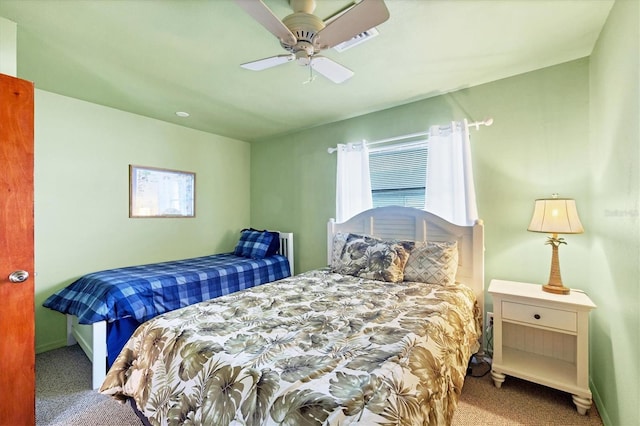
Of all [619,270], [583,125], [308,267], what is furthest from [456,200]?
[308,267]

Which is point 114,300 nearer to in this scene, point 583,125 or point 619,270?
point 619,270

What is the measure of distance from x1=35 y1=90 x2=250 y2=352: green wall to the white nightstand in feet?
12.1

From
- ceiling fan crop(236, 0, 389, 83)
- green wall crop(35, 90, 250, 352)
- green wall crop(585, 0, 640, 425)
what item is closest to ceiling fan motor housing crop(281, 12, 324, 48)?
ceiling fan crop(236, 0, 389, 83)

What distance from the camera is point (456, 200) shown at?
266cm

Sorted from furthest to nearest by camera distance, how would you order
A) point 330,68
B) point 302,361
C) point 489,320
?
point 489,320 → point 330,68 → point 302,361

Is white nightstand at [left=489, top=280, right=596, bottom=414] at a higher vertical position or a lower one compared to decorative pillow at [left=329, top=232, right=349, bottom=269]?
lower

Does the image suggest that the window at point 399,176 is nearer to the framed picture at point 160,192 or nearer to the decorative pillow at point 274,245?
the decorative pillow at point 274,245

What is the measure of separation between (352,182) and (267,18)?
2.19 m

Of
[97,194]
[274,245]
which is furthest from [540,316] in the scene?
[97,194]

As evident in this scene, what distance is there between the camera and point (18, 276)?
1679mm

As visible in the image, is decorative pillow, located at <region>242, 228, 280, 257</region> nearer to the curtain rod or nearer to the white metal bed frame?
the curtain rod

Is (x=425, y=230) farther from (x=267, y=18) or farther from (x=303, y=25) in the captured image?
(x=267, y=18)

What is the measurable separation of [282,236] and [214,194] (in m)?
1.24

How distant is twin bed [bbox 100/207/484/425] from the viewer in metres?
1.01
